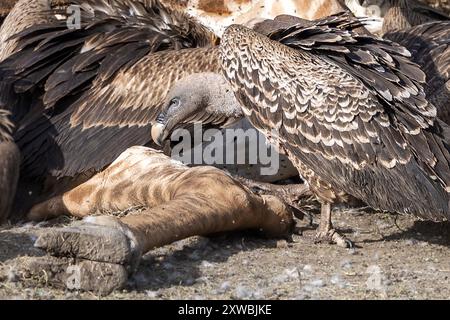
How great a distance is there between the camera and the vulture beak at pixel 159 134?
785 centimetres

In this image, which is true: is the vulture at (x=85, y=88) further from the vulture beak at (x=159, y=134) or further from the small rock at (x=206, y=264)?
the small rock at (x=206, y=264)

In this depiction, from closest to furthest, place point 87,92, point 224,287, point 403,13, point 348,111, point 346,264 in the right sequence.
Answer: point 224,287 → point 346,264 → point 348,111 → point 87,92 → point 403,13

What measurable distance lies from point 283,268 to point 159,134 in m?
1.82

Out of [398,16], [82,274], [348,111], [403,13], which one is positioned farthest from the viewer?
[403,13]

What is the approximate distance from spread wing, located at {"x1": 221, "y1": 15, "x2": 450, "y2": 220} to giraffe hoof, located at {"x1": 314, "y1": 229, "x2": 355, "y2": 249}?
1.00 feet

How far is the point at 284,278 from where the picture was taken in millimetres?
6168

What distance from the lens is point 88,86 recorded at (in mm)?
8469

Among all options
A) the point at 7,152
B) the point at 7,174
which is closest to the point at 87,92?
the point at 7,152

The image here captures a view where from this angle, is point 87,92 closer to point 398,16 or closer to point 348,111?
point 348,111

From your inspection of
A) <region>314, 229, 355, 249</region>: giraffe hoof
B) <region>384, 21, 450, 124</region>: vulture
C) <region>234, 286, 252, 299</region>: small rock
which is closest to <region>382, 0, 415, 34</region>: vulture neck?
<region>384, 21, 450, 124</region>: vulture

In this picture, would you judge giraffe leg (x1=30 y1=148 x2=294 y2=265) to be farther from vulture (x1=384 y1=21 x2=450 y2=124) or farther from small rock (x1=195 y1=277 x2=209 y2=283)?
vulture (x1=384 y1=21 x2=450 y2=124)

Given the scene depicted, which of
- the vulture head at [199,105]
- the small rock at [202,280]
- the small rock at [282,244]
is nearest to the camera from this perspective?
the small rock at [202,280]

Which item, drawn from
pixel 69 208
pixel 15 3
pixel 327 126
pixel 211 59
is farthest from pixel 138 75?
pixel 15 3

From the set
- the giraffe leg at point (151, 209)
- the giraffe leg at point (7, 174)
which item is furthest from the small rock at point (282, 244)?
the giraffe leg at point (7, 174)
